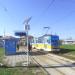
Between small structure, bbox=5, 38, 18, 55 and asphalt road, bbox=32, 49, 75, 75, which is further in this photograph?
small structure, bbox=5, 38, 18, 55

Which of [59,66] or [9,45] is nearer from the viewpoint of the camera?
[59,66]

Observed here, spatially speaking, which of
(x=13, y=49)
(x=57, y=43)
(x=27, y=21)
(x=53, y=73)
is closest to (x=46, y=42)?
(x=57, y=43)

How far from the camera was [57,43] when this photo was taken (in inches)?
1602

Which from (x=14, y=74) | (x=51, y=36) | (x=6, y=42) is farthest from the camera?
(x=51, y=36)

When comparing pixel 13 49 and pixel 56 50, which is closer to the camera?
pixel 13 49

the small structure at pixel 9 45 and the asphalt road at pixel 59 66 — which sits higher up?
the small structure at pixel 9 45

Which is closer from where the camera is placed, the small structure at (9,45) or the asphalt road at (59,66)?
the asphalt road at (59,66)

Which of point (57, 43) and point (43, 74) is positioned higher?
Result: point (57, 43)

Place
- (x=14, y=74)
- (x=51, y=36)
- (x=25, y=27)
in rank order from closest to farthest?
(x=14, y=74)
(x=25, y=27)
(x=51, y=36)

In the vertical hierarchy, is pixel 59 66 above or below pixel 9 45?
A: below

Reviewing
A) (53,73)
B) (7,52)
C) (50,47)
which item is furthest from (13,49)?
(53,73)

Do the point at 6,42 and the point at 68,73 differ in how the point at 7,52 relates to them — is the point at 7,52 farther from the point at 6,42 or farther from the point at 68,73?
the point at 68,73

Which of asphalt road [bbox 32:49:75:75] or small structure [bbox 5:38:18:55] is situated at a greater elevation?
small structure [bbox 5:38:18:55]

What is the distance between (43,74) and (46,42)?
2684cm
